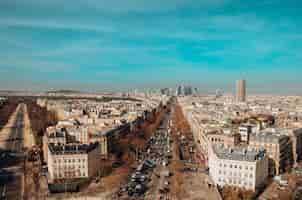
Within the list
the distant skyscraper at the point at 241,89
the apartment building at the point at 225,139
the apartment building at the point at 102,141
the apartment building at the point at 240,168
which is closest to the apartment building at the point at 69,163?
the apartment building at the point at 102,141

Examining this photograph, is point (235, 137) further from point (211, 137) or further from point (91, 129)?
point (91, 129)

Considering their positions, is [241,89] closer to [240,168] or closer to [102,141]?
[102,141]

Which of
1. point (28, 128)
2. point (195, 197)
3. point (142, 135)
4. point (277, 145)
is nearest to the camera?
point (195, 197)

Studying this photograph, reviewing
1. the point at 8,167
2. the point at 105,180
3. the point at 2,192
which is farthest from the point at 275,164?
the point at 8,167

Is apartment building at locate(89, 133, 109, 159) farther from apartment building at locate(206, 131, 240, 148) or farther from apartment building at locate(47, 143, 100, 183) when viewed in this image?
apartment building at locate(206, 131, 240, 148)

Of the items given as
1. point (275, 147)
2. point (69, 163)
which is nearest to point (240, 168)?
point (275, 147)

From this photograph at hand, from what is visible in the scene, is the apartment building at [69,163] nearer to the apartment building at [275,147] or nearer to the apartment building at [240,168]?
the apartment building at [240,168]

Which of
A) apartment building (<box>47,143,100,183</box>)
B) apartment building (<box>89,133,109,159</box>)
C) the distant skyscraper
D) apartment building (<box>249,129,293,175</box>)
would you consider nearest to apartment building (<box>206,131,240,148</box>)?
apartment building (<box>249,129,293,175</box>)

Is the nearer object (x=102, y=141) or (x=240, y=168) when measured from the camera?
(x=240, y=168)
